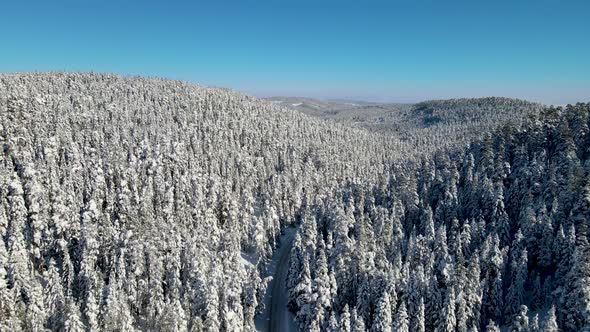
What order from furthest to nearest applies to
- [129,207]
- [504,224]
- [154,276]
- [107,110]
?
[107,110]
[129,207]
[504,224]
[154,276]

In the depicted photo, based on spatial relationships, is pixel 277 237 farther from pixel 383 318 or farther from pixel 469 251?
pixel 383 318

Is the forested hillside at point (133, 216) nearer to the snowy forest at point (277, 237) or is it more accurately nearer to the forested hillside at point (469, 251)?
the snowy forest at point (277, 237)

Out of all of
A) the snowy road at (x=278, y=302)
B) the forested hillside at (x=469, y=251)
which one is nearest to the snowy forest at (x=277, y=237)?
the forested hillside at (x=469, y=251)

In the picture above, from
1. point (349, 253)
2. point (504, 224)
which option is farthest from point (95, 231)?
point (504, 224)

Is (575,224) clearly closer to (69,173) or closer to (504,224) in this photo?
(504,224)

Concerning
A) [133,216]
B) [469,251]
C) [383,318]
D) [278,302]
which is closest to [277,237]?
[278,302]

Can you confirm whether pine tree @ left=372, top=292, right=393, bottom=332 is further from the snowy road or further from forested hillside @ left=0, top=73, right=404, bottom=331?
the snowy road

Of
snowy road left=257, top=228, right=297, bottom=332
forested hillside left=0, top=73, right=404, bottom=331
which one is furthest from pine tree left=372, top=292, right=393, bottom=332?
snowy road left=257, top=228, right=297, bottom=332
